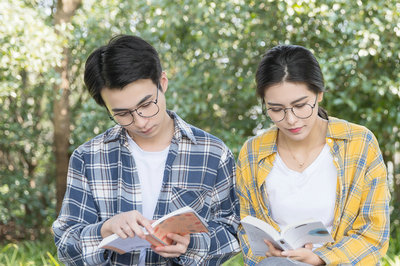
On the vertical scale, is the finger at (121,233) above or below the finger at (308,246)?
above

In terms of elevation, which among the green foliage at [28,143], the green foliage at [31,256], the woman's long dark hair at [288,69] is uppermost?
the woman's long dark hair at [288,69]

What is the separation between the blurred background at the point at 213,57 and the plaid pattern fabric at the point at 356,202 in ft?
5.65

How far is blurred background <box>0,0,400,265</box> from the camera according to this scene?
4.38 m

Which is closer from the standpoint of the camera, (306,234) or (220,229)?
(306,234)

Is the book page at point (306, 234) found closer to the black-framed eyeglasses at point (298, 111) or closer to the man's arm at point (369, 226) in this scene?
the man's arm at point (369, 226)

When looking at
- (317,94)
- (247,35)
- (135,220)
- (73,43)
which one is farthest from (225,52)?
(135,220)

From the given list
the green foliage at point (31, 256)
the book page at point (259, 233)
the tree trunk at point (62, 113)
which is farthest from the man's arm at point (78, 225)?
the tree trunk at point (62, 113)

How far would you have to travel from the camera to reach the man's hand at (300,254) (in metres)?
2.24

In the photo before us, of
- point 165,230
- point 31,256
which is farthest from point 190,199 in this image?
point 31,256

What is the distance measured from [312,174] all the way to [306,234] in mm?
430

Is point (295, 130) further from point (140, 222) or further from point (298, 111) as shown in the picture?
point (140, 222)

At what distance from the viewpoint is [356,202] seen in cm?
247

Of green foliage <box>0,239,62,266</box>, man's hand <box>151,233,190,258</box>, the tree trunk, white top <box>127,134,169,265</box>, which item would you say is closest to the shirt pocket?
white top <box>127,134,169,265</box>

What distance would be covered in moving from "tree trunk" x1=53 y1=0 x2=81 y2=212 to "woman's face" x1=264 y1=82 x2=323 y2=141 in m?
4.14
